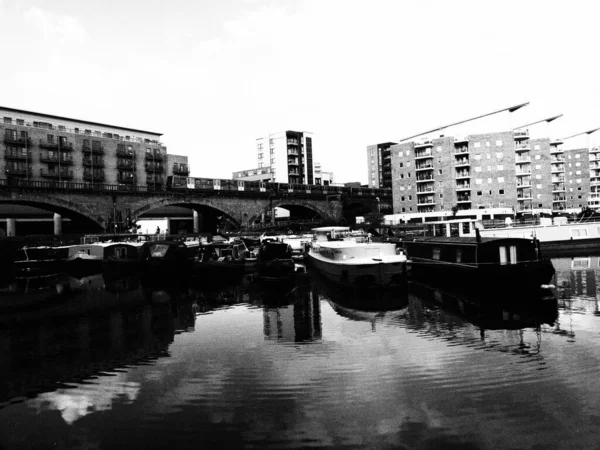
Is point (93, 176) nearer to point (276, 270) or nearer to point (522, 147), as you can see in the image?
point (276, 270)

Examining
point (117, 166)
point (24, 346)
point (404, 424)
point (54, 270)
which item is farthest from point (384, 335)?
point (117, 166)

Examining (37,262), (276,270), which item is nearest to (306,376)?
(276,270)

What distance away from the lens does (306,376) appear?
1190cm

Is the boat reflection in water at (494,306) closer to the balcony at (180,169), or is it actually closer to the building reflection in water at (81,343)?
the building reflection in water at (81,343)

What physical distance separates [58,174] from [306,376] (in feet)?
282

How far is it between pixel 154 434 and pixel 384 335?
368 inches

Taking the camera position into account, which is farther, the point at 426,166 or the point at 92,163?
the point at 426,166

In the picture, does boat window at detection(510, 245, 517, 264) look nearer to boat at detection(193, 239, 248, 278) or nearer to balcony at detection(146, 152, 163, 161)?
boat at detection(193, 239, 248, 278)

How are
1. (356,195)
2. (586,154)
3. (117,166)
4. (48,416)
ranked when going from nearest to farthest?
(48,416) → (117,166) → (356,195) → (586,154)

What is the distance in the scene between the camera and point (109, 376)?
12234 mm

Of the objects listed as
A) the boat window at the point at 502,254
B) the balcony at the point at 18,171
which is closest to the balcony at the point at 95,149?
the balcony at the point at 18,171

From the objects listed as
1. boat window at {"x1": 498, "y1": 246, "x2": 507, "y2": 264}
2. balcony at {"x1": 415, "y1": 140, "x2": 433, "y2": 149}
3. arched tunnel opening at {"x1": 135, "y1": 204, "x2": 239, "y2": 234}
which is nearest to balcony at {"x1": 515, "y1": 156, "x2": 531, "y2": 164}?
balcony at {"x1": 415, "y1": 140, "x2": 433, "y2": 149}

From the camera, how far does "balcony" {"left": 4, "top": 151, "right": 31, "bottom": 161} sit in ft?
263

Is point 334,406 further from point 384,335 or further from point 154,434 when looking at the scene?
point 384,335
